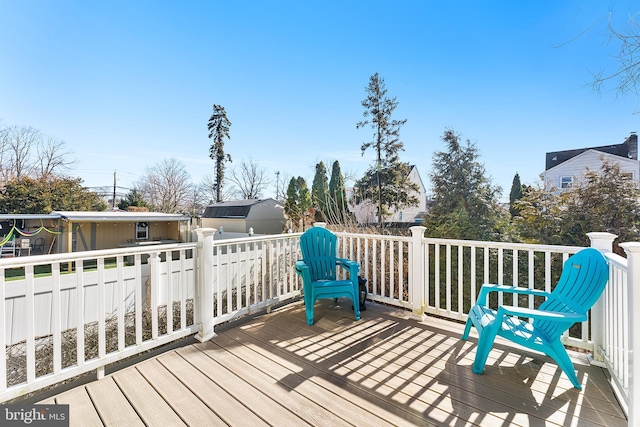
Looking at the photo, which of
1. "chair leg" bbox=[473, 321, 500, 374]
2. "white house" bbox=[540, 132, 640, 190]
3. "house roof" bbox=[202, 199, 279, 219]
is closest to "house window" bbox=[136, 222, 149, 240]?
"house roof" bbox=[202, 199, 279, 219]

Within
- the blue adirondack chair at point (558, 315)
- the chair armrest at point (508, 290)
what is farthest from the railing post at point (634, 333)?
the chair armrest at point (508, 290)

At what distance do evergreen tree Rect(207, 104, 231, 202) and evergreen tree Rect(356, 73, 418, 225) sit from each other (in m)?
10.4

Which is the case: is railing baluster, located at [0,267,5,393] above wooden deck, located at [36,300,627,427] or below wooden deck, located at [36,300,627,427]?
above

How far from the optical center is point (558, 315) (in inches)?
72.2

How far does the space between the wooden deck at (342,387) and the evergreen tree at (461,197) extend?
19.6 feet

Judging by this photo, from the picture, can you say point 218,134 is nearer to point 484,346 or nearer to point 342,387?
point 342,387

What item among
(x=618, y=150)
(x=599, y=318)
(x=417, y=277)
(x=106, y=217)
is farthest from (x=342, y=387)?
(x=618, y=150)

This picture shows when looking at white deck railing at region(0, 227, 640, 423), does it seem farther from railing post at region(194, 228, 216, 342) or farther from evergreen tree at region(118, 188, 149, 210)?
evergreen tree at region(118, 188, 149, 210)

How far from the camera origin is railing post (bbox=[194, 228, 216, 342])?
8.88 ft

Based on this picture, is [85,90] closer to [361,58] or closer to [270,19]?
[270,19]

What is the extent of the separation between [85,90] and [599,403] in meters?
13.2

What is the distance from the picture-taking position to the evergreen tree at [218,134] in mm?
18270

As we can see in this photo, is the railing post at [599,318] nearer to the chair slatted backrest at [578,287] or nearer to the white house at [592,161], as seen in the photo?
the chair slatted backrest at [578,287]

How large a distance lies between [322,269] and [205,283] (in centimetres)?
143
